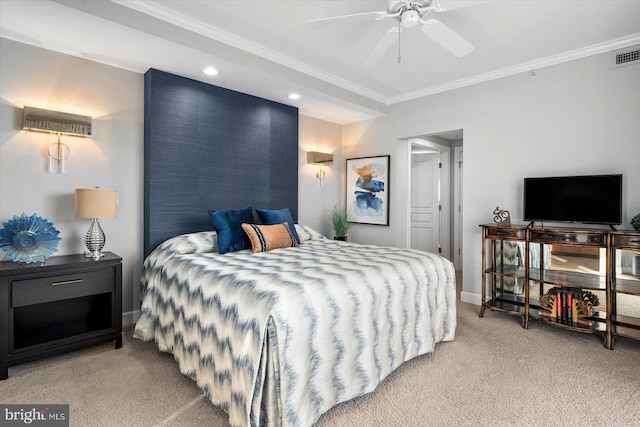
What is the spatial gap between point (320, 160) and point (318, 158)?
5cm

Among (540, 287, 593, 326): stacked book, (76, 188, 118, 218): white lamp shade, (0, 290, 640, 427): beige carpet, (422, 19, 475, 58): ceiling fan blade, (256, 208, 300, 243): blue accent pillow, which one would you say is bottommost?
(0, 290, 640, 427): beige carpet

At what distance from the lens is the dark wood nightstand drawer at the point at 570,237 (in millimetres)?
2852

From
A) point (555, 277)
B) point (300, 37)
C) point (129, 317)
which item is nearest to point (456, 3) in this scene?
point (300, 37)

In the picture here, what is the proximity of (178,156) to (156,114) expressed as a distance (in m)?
0.44

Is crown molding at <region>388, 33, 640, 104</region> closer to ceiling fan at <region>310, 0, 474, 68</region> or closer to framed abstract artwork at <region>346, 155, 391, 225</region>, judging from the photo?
framed abstract artwork at <region>346, 155, 391, 225</region>

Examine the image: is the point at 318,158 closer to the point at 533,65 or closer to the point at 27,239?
the point at 533,65

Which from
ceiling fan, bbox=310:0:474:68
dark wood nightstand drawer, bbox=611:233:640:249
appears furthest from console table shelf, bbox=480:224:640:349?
ceiling fan, bbox=310:0:474:68

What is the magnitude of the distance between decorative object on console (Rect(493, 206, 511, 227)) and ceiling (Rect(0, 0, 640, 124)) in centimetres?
156

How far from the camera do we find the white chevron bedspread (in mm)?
1649

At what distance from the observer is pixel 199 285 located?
7.29 ft

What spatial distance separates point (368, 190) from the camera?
515 centimetres

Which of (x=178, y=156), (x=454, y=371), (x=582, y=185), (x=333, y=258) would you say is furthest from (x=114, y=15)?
(x=582, y=185)

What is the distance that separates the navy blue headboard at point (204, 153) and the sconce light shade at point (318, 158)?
42 centimetres

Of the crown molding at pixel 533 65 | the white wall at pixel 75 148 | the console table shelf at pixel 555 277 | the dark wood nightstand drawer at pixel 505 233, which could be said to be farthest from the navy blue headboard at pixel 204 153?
the console table shelf at pixel 555 277
